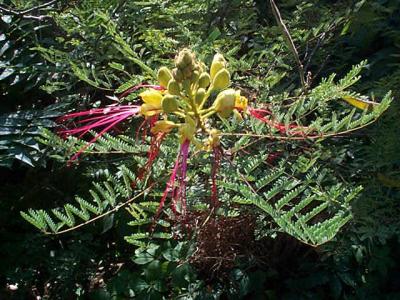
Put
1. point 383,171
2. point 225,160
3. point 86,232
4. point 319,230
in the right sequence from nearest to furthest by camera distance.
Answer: point 319,230, point 225,160, point 383,171, point 86,232

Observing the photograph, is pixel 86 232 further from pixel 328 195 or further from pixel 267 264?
pixel 328 195

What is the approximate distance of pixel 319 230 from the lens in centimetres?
145

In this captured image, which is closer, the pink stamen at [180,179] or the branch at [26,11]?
the pink stamen at [180,179]

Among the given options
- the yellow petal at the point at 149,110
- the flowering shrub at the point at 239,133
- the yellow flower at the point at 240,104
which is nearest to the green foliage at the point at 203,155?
the flowering shrub at the point at 239,133

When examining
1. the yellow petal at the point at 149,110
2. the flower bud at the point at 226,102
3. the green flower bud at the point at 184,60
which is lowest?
the flower bud at the point at 226,102

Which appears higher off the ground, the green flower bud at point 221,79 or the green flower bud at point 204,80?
the green flower bud at point 204,80

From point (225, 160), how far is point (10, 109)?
1.20 m

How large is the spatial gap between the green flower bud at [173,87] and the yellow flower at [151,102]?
52 mm

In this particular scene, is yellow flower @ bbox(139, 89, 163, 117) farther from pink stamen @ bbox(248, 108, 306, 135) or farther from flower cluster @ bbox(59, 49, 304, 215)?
pink stamen @ bbox(248, 108, 306, 135)

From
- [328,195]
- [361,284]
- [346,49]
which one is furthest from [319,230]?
[346,49]

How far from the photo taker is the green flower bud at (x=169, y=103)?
1.39 m

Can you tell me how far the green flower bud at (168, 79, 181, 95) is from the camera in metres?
1.40

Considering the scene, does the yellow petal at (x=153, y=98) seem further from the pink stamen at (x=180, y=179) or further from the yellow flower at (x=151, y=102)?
the pink stamen at (x=180, y=179)

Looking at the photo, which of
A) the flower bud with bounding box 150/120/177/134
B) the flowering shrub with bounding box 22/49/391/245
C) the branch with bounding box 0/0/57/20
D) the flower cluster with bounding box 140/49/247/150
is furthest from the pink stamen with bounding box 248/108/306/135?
the branch with bounding box 0/0/57/20
